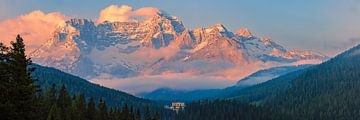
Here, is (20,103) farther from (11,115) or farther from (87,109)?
(87,109)

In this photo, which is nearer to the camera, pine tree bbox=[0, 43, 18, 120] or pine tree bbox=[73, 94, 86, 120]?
pine tree bbox=[0, 43, 18, 120]

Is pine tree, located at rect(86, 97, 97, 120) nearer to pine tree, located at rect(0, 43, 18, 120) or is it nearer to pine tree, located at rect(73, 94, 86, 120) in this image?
pine tree, located at rect(73, 94, 86, 120)

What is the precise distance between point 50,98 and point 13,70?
8055 centimetres

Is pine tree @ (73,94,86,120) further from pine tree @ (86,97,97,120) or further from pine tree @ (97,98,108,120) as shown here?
pine tree @ (97,98,108,120)

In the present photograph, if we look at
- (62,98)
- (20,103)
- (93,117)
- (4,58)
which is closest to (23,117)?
(20,103)

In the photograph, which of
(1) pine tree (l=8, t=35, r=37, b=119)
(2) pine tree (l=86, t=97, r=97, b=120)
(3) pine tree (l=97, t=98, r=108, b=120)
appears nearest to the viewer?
(1) pine tree (l=8, t=35, r=37, b=119)

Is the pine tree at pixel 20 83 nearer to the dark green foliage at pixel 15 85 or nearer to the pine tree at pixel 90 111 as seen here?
the dark green foliage at pixel 15 85

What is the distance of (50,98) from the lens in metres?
125

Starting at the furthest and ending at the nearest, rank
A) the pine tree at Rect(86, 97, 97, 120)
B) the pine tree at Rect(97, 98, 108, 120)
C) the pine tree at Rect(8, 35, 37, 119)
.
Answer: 1. the pine tree at Rect(97, 98, 108, 120)
2. the pine tree at Rect(86, 97, 97, 120)
3. the pine tree at Rect(8, 35, 37, 119)

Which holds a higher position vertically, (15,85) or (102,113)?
(15,85)

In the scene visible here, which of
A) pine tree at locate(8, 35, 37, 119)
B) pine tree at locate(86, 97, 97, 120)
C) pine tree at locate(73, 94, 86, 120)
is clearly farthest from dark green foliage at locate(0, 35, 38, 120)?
pine tree at locate(86, 97, 97, 120)

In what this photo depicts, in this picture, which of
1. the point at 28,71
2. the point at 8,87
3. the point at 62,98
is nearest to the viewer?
the point at 8,87

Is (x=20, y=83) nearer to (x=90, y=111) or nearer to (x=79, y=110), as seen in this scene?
(x=79, y=110)

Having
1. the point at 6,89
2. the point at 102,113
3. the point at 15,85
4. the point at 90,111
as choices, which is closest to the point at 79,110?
the point at 90,111
